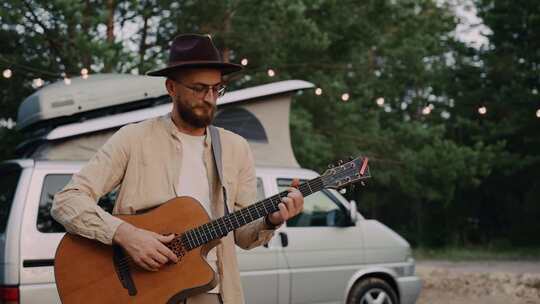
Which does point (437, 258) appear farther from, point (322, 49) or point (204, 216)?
point (204, 216)

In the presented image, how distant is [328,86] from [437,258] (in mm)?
8611

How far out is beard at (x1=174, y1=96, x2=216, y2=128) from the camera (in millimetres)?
3254

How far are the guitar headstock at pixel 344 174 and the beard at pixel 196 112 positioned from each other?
0.63m

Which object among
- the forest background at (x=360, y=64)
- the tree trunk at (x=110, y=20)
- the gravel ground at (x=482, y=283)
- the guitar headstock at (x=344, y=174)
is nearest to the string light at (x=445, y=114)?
the forest background at (x=360, y=64)

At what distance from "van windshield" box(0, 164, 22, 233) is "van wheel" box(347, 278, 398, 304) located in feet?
11.0

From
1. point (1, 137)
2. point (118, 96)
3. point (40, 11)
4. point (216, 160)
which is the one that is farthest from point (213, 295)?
point (1, 137)

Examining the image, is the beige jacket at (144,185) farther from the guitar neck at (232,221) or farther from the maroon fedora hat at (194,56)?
the maroon fedora hat at (194,56)

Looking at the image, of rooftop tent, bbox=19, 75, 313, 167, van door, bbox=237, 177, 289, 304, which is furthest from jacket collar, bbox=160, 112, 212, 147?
rooftop tent, bbox=19, 75, 313, 167

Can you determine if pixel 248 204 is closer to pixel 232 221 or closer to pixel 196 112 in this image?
pixel 232 221

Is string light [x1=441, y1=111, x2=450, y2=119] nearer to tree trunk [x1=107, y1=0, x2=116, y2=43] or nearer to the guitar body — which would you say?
tree trunk [x1=107, y1=0, x2=116, y2=43]

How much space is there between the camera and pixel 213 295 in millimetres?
3293

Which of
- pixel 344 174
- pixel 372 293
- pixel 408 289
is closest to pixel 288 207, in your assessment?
pixel 344 174

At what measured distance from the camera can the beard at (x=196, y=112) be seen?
325 centimetres

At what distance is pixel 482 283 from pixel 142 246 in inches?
428
